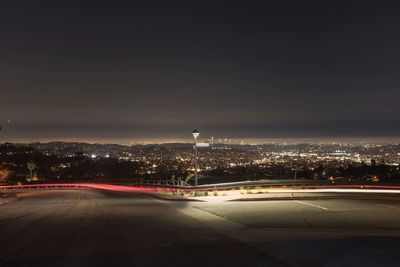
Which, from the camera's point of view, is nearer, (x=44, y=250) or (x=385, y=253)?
(x=385, y=253)

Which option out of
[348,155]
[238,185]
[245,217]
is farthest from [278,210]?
[348,155]

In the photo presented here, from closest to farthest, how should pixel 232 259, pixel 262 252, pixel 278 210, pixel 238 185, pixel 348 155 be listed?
pixel 232 259
pixel 262 252
pixel 278 210
pixel 238 185
pixel 348 155

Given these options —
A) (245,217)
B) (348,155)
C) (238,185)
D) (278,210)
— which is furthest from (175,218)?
(348,155)

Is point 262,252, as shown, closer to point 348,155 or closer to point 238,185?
point 238,185

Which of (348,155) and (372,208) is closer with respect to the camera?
(372,208)

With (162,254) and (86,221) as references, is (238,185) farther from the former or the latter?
(162,254)

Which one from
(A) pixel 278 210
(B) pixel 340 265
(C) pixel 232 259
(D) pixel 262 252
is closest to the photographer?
(B) pixel 340 265
